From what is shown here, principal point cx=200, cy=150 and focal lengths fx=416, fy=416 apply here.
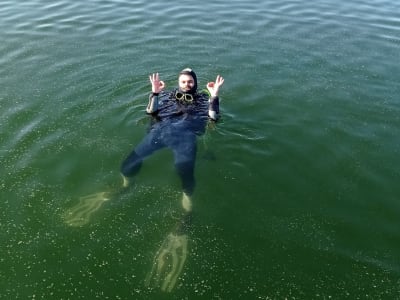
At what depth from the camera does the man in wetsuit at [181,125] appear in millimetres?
9438

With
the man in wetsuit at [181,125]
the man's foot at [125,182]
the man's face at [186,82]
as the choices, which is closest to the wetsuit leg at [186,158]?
the man in wetsuit at [181,125]

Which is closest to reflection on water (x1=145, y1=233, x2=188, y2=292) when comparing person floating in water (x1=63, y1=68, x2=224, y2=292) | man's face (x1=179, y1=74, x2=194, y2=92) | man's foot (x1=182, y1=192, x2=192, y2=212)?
person floating in water (x1=63, y1=68, x2=224, y2=292)

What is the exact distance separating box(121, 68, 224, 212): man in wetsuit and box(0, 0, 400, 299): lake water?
0.35 metres

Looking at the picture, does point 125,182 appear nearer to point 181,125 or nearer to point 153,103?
point 181,125

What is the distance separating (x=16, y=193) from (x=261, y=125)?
639cm

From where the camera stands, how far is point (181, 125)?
10406 millimetres

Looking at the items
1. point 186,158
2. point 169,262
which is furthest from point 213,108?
point 169,262

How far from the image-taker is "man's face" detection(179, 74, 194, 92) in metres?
11.1

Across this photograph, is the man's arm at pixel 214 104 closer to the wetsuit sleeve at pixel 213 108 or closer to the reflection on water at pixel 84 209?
the wetsuit sleeve at pixel 213 108

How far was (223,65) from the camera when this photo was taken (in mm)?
14891

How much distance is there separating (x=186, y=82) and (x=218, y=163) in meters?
2.50

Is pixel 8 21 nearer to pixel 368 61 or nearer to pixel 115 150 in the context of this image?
pixel 115 150

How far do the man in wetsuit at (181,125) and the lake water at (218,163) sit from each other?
35 cm

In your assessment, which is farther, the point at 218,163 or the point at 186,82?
the point at 186,82
